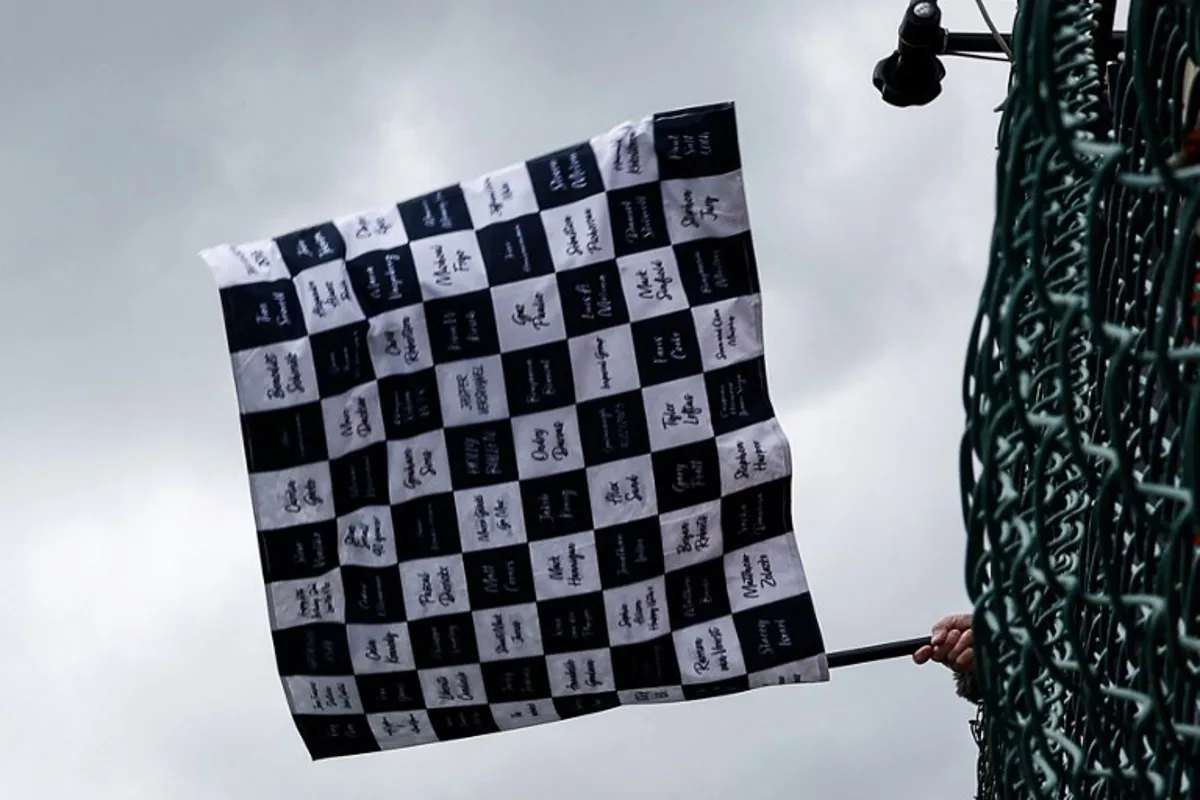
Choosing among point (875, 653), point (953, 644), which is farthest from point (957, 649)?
point (875, 653)

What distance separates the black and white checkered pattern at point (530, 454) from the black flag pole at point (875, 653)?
59 cm

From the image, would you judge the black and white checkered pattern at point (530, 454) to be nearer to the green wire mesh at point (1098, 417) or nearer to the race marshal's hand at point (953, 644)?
the race marshal's hand at point (953, 644)

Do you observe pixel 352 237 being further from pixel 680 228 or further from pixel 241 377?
pixel 680 228

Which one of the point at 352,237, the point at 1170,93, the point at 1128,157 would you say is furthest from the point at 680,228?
the point at 1170,93

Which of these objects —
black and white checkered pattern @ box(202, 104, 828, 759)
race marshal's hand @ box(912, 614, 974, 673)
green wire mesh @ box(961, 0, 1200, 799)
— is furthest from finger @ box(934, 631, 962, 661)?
green wire mesh @ box(961, 0, 1200, 799)

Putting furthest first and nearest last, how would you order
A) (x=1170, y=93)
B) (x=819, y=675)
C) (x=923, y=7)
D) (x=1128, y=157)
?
(x=923, y=7) < (x=819, y=675) < (x=1128, y=157) < (x=1170, y=93)

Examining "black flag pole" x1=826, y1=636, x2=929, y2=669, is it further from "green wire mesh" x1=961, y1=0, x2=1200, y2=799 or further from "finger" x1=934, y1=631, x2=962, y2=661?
"green wire mesh" x1=961, y1=0, x2=1200, y2=799

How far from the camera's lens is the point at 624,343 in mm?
5805

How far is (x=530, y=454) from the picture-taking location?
5797mm

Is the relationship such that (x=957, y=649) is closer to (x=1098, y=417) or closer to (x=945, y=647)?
(x=945, y=647)

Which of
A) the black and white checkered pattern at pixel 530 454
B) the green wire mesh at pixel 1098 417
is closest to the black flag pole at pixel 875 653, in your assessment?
the black and white checkered pattern at pixel 530 454

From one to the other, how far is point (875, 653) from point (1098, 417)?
3.44 metres

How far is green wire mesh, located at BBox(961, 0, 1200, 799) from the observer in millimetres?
1645

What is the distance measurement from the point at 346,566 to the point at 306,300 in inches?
31.9
